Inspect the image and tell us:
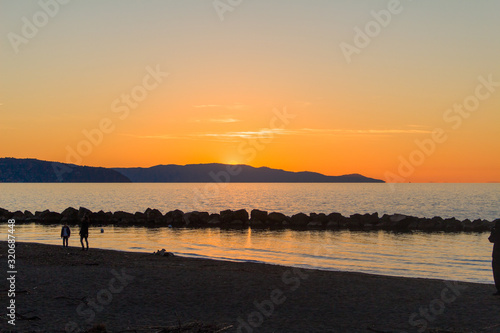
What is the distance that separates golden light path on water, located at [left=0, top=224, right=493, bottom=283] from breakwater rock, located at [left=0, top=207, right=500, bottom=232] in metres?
4.48

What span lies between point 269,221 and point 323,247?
21.0 meters

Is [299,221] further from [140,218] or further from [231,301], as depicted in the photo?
[231,301]

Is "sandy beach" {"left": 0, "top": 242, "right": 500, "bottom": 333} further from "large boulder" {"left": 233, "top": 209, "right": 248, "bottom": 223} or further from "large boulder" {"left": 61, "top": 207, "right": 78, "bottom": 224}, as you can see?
"large boulder" {"left": 61, "top": 207, "right": 78, "bottom": 224}

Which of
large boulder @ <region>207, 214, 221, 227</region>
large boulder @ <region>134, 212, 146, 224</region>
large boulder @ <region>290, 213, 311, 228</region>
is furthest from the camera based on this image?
large boulder @ <region>134, 212, 146, 224</region>

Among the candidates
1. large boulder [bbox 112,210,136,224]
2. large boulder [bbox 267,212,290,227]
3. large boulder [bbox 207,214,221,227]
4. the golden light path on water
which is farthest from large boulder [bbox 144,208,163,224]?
large boulder [bbox 267,212,290,227]

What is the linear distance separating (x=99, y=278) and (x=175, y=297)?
13.0ft

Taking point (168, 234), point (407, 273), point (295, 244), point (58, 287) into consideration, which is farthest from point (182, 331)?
point (168, 234)

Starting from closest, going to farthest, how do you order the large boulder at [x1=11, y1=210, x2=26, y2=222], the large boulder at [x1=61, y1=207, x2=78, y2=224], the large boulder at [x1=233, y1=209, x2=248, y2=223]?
the large boulder at [x1=233, y1=209, x2=248, y2=223]
the large boulder at [x1=11, y1=210, x2=26, y2=222]
the large boulder at [x1=61, y1=207, x2=78, y2=224]

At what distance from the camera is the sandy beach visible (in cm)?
1074

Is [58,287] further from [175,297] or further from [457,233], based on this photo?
[457,233]

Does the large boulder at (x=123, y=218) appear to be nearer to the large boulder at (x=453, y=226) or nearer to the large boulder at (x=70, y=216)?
the large boulder at (x=70, y=216)

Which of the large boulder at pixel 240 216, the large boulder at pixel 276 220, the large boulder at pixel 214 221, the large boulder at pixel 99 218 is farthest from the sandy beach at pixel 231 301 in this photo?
the large boulder at pixel 99 218

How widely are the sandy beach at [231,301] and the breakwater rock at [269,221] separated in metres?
34.0

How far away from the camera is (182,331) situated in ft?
32.7
